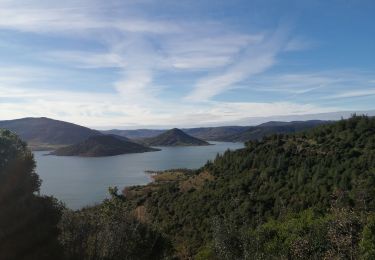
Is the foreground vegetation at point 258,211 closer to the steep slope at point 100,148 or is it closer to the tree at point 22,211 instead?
the tree at point 22,211

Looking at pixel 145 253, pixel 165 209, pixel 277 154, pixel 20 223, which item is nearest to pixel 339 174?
pixel 277 154

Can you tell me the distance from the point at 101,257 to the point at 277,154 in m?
35.4

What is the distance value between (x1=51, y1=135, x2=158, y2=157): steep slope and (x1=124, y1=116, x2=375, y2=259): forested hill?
113m

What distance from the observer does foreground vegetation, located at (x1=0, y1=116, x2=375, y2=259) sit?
582 inches

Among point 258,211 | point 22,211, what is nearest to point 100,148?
point 258,211

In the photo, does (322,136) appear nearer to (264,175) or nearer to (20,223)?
(264,175)

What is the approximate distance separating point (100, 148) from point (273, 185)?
137m

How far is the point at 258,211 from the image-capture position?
115 ft

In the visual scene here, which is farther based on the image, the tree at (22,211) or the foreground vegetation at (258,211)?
the foreground vegetation at (258,211)

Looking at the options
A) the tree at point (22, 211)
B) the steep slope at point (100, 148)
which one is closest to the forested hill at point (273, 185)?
the tree at point (22, 211)

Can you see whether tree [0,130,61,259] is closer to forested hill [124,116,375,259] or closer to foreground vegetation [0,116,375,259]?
foreground vegetation [0,116,375,259]

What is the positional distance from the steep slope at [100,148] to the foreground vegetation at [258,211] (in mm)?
107803

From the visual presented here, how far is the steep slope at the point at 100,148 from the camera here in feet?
548

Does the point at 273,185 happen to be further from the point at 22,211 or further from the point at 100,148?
the point at 100,148
